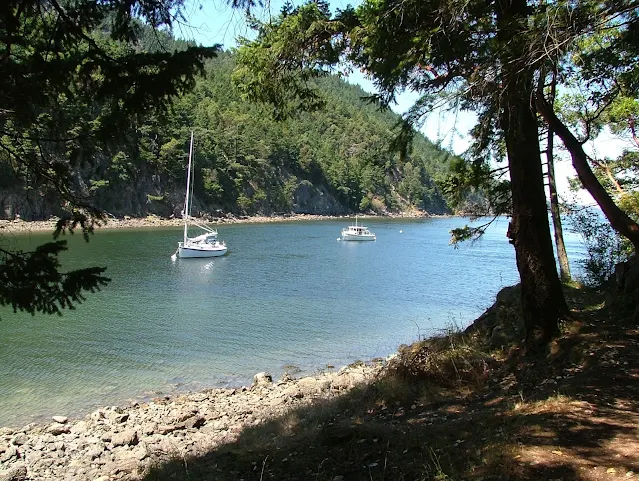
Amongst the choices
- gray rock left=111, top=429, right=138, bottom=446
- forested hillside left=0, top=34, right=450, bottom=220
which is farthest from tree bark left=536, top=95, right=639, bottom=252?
forested hillside left=0, top=34, right=450, bottom=220

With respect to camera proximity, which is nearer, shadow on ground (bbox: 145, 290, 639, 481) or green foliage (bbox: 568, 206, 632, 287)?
shadow on ground (bbox: 145, 290, 639, 481)

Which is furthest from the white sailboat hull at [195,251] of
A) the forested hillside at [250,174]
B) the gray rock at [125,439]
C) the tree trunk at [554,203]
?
the gray rock at [125,439]

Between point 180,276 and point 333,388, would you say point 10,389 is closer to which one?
point 333,388

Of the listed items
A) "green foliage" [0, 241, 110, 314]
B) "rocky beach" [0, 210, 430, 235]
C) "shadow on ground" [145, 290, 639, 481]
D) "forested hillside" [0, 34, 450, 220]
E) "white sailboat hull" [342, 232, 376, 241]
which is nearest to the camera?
"shadow on ground" [145, 290, 639, 481]

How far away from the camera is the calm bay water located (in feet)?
40.1

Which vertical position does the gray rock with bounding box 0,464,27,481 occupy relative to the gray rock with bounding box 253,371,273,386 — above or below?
above

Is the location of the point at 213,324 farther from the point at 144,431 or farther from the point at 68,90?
the point at 68,90

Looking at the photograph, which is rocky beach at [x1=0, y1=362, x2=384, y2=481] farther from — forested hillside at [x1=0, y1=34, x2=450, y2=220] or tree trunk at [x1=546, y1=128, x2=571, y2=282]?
forested hillside at [x1=0, y1=34, x2=450, y2=220]

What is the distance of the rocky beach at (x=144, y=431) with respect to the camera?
22.7 ft

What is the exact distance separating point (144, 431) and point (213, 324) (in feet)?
33.4

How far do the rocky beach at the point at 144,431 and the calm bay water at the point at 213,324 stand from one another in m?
1.31

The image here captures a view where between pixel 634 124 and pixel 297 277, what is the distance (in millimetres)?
21286

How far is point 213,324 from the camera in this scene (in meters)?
18.5

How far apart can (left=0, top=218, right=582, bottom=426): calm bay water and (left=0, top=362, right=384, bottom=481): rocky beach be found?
1.31m
